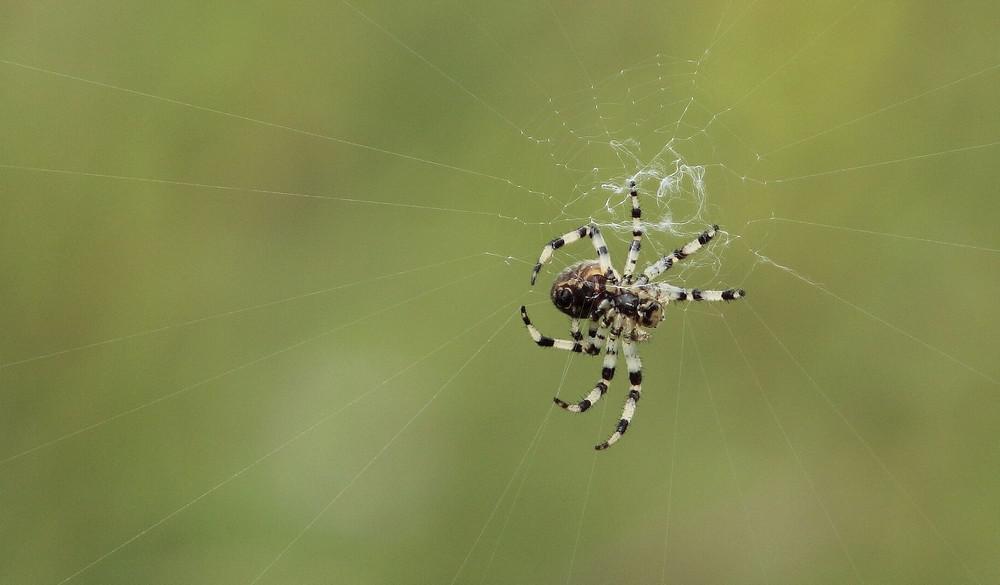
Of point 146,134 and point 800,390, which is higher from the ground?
point 146,134

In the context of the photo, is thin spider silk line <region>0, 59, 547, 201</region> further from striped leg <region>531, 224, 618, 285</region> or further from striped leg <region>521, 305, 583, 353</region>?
striped leg <region>521, 305, 583, 353</region>

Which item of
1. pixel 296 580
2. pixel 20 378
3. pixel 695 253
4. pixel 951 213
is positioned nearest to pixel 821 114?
pixel 951 213

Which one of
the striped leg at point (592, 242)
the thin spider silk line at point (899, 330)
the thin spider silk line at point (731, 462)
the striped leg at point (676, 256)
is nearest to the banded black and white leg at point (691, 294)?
the striped leg at point (676, 256)

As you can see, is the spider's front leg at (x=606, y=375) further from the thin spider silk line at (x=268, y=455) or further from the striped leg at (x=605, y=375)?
the thin spider silk line at (x=268, y=455)

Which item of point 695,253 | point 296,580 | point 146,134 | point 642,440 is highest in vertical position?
point 146,134

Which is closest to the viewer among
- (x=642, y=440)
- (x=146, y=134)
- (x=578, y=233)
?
(x=578, y=233)

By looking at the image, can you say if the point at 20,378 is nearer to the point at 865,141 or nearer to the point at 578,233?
the point at 578,233
